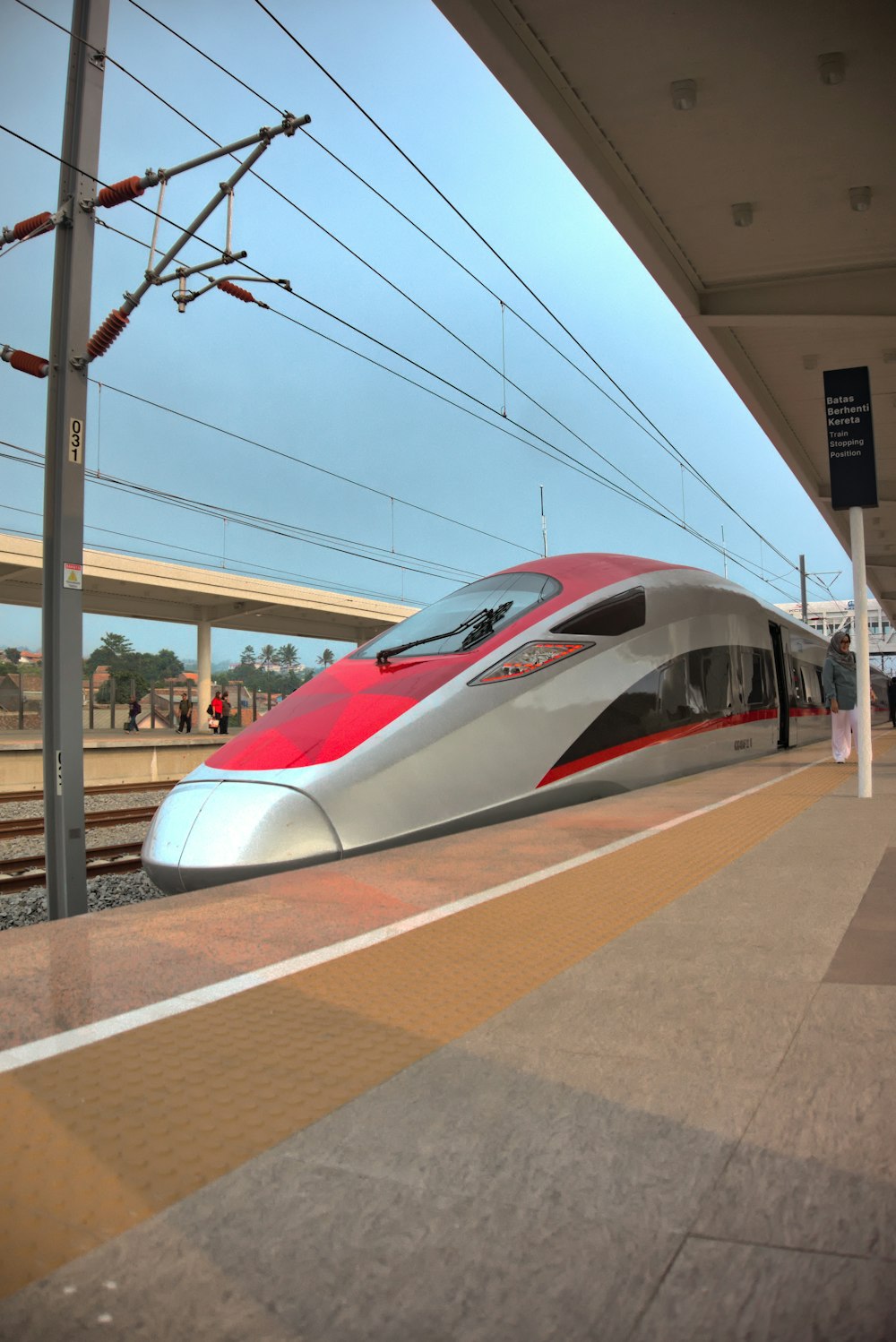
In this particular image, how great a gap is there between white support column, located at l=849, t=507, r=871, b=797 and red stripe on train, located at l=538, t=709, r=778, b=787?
54.2 inches

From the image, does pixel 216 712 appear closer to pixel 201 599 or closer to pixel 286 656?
pixel 201 599

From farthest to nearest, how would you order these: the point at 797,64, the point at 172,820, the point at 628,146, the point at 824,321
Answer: the point at 824,321
the point at 628,146
the point at 797,64
the point at 172,820

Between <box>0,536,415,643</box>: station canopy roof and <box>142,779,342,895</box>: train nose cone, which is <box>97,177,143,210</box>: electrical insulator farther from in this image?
<box>0,536,415,643</box>: station canopy roof

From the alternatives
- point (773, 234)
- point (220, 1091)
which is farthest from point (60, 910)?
point (773, 234)

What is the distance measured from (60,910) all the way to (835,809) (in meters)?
4.60

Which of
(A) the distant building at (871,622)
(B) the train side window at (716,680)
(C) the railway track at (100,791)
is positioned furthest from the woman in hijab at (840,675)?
(A) the distant building at (871,622)

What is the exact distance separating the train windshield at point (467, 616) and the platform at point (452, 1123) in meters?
2.89

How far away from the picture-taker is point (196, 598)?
2720 centimetres

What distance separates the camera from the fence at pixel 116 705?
26547 millimetres

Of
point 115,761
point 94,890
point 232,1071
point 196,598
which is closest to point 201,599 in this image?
point 196,598

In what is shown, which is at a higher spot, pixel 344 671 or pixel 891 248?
pixel 891 248

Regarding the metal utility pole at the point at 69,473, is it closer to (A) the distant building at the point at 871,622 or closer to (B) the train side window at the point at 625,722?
(B) the train side window at the point at 625,722

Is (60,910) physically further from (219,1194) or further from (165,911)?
(219,1194)

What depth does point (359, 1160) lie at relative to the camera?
5.17ft
